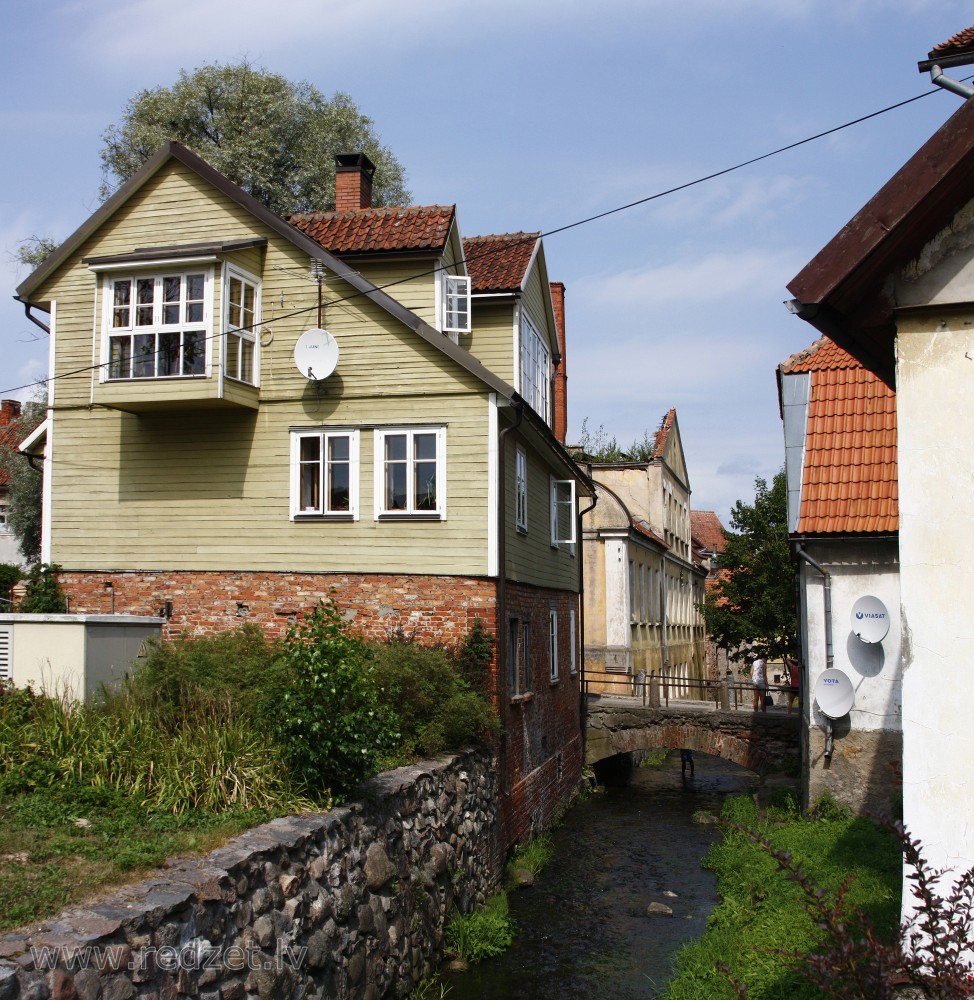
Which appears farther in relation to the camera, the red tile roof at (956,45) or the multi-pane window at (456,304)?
the multi-pane window at (456,304)

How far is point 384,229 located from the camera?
17.8 meters

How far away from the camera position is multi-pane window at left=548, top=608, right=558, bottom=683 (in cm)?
2052

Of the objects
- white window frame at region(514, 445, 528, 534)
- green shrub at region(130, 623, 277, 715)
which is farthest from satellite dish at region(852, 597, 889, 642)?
green shrub at region(130, 623, 277, 715)

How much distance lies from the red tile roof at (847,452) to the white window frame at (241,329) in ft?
28.1

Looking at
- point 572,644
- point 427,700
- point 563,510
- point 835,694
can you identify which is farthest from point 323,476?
point 572,644

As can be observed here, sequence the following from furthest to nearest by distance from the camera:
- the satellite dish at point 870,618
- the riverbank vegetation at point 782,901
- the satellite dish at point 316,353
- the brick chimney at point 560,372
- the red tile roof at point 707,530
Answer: the red tile roof at point 707,530 → the brick chimney at point 560,372 → the satellite dish at point 316,353 → the satellite dish at point 870,618 → the riverbank vegetation at point 782,901

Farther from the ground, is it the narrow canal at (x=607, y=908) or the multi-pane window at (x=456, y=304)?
the multi-pane window at (x=456, y=304)

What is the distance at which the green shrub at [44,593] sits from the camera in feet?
53.9

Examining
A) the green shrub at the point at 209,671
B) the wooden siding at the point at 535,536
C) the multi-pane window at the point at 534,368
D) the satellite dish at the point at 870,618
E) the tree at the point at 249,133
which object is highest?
the tree at the point at 249,133

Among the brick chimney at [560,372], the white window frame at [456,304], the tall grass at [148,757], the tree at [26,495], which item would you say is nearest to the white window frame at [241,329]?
the white window frame at [456,304]

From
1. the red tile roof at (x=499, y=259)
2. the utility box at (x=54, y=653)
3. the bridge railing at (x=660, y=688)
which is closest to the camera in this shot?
the utility box at (x=54, y=653)

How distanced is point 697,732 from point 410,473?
34.7 feet

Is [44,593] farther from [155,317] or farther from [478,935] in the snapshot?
[478,935]

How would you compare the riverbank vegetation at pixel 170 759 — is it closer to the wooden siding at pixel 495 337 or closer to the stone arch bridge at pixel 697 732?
the wooden siding at pixel 495 337
